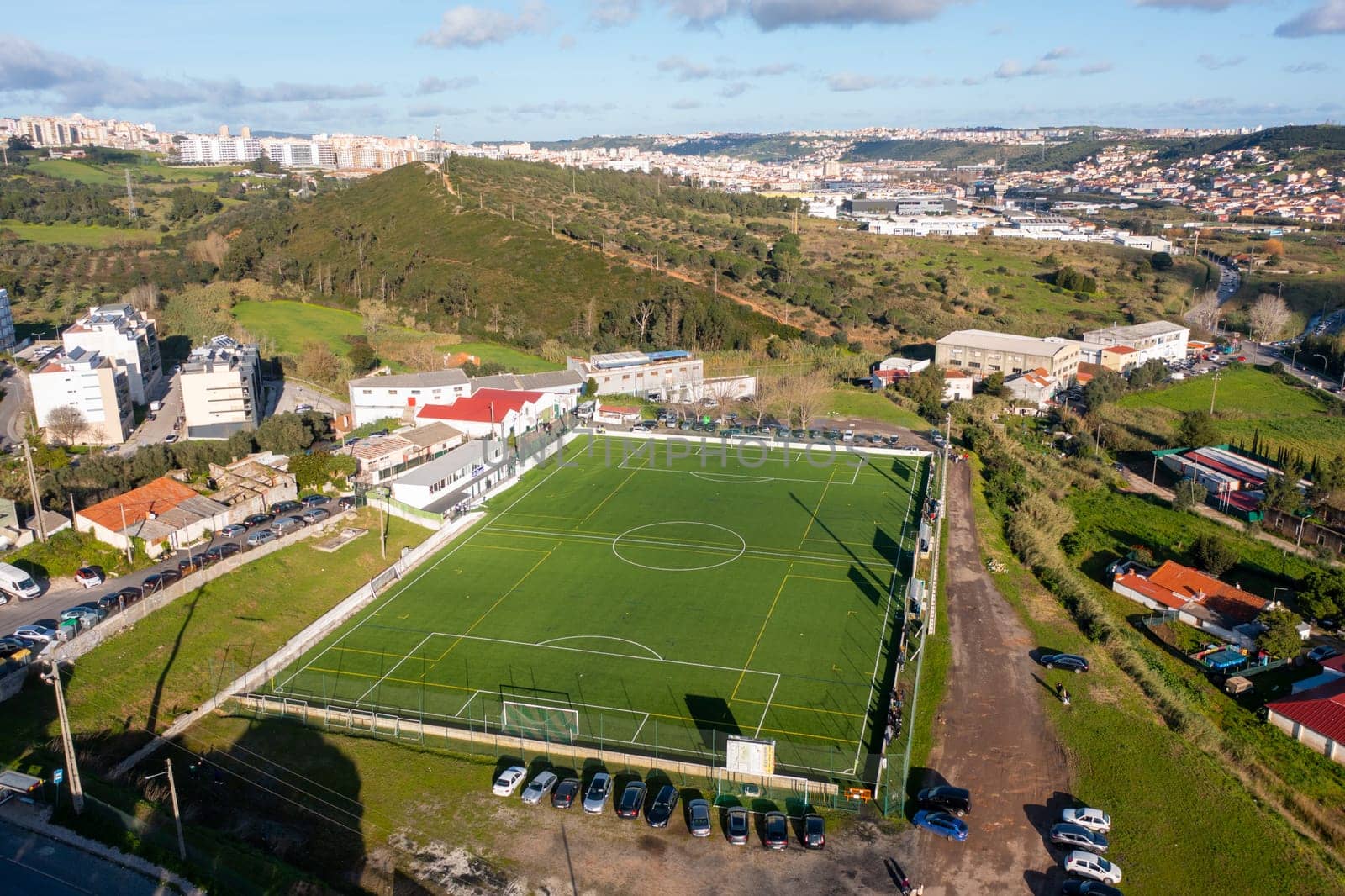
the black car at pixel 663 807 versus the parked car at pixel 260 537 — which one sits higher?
the parked car at pixel 260 537

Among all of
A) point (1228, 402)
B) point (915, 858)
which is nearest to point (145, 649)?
point (915, 858)

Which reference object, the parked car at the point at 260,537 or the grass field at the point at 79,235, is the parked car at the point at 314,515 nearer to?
the parked car at the point at 260,537

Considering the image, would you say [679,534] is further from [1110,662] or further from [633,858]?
[633,858]

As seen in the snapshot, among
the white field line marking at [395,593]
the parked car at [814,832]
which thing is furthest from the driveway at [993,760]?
the white field line marking at [395,593]

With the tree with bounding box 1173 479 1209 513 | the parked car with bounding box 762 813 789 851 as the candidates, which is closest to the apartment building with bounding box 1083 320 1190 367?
the tree with bounding box 1173 479 1209 513

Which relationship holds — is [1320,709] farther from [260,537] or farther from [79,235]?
[79,235]

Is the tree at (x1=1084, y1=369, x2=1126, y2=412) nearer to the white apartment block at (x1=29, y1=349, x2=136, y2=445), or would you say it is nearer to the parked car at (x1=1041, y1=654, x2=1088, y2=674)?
the parked car at (x1=1041, y1=654, x2=1088, y2=674)

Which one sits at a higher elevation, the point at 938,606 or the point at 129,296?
the point at 129,296
